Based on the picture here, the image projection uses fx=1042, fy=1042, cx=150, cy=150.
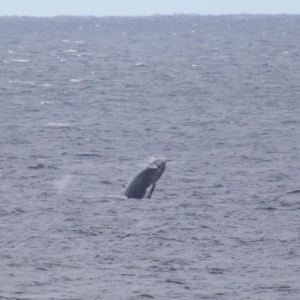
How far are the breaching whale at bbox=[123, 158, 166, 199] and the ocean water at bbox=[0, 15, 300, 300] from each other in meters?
0.32

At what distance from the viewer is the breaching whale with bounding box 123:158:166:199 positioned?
71.4 feet

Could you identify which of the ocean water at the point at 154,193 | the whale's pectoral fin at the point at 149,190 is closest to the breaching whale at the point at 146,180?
the whale's pectoral fin at the point at 149,190

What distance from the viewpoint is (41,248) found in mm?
18312

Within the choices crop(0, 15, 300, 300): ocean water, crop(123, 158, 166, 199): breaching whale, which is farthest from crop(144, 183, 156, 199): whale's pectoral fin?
crop(0, 15, 300, 300): ocean water

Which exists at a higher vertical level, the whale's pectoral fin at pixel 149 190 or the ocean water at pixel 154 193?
the whale's pectoral fin at pixel 149 190

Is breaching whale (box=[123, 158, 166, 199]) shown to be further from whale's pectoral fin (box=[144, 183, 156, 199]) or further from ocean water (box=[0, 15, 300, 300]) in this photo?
ocean water (box=[0, 15, 300, 300])

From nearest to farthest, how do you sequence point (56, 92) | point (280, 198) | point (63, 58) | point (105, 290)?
point (105, 290) < point (280, 198) < point (56, 92) < point (63, 58)

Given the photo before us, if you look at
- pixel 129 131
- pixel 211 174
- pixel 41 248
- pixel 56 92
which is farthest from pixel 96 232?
pixel 56 92

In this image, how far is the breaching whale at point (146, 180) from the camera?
2175cm

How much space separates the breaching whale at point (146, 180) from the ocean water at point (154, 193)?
1.04 ft

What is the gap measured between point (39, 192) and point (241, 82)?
32676 millimetres

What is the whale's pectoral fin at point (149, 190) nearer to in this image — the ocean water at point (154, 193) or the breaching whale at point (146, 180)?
the breaching whale at point (146, 180)

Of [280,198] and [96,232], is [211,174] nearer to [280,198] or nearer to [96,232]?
[280,198]

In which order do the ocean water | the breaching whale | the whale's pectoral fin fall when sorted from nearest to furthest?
the ocean water
the breaching whale
the whale's pectoral fin
